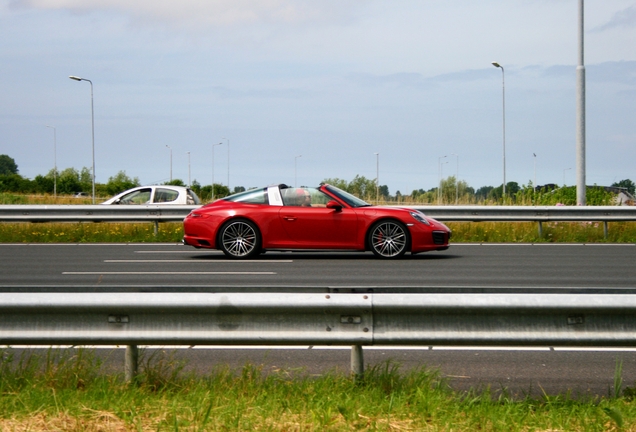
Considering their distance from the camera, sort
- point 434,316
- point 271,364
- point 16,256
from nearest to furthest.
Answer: point 434,316 → point 271,364 → point 16,256

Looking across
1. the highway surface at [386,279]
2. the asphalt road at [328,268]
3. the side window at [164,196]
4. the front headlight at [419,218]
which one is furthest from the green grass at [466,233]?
the front headlight at [419,218]

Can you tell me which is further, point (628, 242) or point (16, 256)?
point (628, 242)

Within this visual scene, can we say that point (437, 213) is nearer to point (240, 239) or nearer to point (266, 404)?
point (240, 239)

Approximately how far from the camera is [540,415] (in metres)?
4.29

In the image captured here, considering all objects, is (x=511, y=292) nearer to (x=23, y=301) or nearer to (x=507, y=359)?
(x=507, y=359)

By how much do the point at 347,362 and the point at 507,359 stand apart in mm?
1273

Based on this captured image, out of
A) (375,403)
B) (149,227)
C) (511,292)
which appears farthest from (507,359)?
(149,227)

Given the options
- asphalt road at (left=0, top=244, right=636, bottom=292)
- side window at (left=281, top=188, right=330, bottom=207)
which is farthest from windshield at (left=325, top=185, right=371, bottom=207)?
asphalt road at (left=0, top=244, right=636, bottom=292)

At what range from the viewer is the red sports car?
1404cm

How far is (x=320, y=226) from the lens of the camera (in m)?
14.0

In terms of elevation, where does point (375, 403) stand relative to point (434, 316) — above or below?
below

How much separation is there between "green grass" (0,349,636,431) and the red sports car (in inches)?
353

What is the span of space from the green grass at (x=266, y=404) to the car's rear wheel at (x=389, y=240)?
910 cm

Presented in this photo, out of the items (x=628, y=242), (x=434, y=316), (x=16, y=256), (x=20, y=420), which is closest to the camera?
(x=20, y=420)
